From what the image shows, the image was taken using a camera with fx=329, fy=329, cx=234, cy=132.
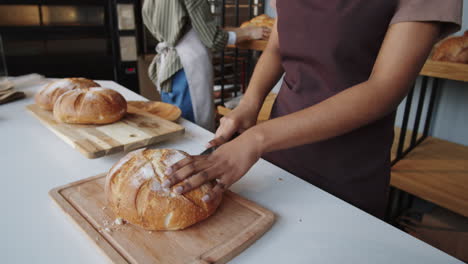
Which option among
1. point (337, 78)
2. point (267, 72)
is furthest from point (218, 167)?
point (267, 72)

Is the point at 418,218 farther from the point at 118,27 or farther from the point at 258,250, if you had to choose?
the point at 118,27

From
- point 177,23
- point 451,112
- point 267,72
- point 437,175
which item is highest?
point 177,23

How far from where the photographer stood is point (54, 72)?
8.96ft

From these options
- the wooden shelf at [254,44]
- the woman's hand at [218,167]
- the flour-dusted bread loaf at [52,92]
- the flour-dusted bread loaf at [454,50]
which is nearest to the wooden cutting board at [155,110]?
the flour-dusted bread loaf at [52,92]

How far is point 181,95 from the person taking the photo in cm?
199

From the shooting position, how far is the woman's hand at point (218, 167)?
24.0 inches

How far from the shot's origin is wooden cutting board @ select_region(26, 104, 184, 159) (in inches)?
35.8

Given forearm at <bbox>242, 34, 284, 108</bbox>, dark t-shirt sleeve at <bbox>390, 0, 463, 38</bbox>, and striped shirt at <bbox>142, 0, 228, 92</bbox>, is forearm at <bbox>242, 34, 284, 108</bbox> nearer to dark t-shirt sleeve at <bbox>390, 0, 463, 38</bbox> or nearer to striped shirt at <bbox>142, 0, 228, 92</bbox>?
dark t-shirt sleeve at <bbox>390, 0, 463, 38</bbox>

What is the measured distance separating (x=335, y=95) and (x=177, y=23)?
4.22 feet

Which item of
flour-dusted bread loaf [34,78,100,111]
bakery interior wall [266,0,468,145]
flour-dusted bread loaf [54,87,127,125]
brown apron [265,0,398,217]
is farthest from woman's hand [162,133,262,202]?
bakery interior wall [266,0,468,145]

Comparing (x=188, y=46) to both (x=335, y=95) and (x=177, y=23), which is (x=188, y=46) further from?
(x=335, y=95)

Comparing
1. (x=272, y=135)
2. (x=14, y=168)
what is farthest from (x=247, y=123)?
(x=14, y=168)

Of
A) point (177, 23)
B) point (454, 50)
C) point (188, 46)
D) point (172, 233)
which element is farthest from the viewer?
point (188, 46)

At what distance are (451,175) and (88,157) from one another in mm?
1496
